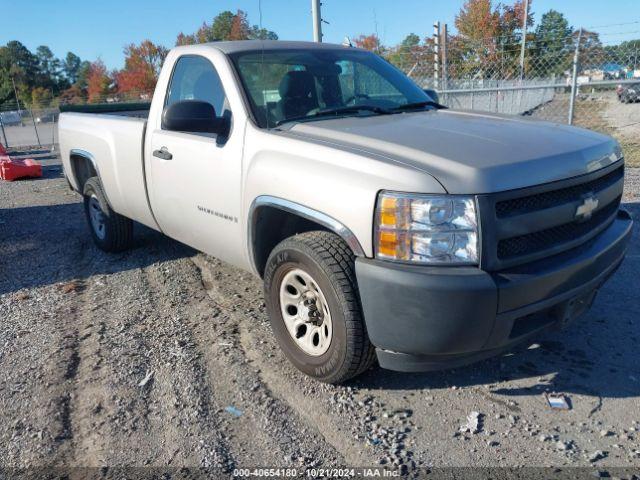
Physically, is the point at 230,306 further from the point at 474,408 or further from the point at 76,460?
the point at 474,408

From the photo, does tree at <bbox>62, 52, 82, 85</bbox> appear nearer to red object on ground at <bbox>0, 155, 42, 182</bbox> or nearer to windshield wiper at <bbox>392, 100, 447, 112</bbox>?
red object on ground at <bbox>0, 155, 42, 182</bbox>

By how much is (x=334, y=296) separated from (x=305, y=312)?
0.40m

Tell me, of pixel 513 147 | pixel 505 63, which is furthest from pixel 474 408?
pixel 505 63

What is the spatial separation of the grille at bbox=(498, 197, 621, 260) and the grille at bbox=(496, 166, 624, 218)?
0.39 ft

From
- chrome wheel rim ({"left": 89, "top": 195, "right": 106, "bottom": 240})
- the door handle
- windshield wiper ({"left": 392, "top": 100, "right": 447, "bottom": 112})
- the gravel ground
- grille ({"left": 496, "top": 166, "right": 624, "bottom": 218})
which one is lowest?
the gravel ground

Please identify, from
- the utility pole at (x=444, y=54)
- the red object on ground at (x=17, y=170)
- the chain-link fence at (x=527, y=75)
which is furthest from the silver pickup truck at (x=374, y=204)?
the red object on ground at (x=17, y=170)

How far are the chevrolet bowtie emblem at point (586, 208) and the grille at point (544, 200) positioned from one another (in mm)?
39

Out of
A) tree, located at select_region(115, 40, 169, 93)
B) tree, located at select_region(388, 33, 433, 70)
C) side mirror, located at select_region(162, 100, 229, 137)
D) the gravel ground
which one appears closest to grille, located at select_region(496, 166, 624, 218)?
the gravel ground

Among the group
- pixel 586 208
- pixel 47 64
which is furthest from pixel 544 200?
pixel 47 64

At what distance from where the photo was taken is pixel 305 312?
3.08 m

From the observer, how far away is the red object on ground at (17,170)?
36.7 feet

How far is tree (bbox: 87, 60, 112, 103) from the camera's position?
2050 inches

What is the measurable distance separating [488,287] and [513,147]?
0.81m

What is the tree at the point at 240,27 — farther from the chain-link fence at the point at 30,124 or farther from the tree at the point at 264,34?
the chain-link fence at the point at 30,124
